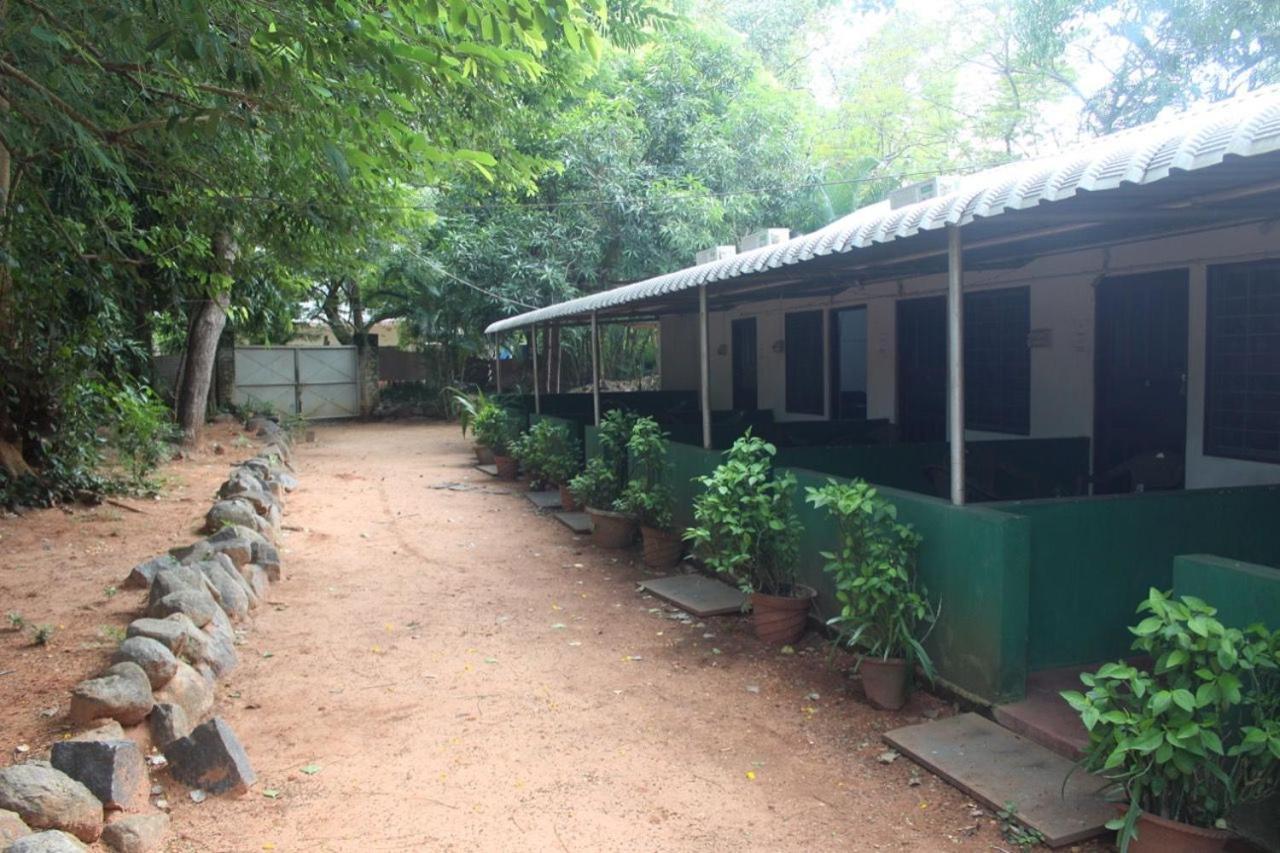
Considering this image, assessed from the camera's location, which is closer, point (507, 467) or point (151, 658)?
point (151, 658)

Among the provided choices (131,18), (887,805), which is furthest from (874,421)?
(131,18)

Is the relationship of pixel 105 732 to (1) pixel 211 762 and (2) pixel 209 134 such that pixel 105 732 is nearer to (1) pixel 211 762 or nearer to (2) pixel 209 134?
(1) pixel 211 762

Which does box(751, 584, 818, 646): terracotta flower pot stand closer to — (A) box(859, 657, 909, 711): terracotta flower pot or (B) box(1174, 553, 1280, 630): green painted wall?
(A) box(859, 657, 909, 711): terracotta flower pot

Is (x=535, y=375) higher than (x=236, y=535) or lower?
higher

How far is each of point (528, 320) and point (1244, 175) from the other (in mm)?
9181

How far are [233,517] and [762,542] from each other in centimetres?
484

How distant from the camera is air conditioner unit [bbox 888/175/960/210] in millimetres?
4914

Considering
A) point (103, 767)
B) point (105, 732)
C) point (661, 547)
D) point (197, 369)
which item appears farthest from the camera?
point (197, 369)

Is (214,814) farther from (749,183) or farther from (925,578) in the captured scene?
(749,183)

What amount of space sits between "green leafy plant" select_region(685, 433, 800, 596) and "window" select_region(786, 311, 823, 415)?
528cm

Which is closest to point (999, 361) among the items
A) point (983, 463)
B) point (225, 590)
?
point (983, 463)

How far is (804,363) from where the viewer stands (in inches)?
431

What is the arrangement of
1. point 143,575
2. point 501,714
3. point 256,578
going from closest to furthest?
1. point 501,714
2. point 143,575
3. point 256,578

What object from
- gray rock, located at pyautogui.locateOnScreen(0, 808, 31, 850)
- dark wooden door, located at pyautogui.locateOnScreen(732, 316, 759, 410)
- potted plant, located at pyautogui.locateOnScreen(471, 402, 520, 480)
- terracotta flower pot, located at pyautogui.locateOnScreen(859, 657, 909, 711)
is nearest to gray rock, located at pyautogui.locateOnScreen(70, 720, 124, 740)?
gray rock, located at pyautogui.locateOnScreen(0, 808, 31, 850)
